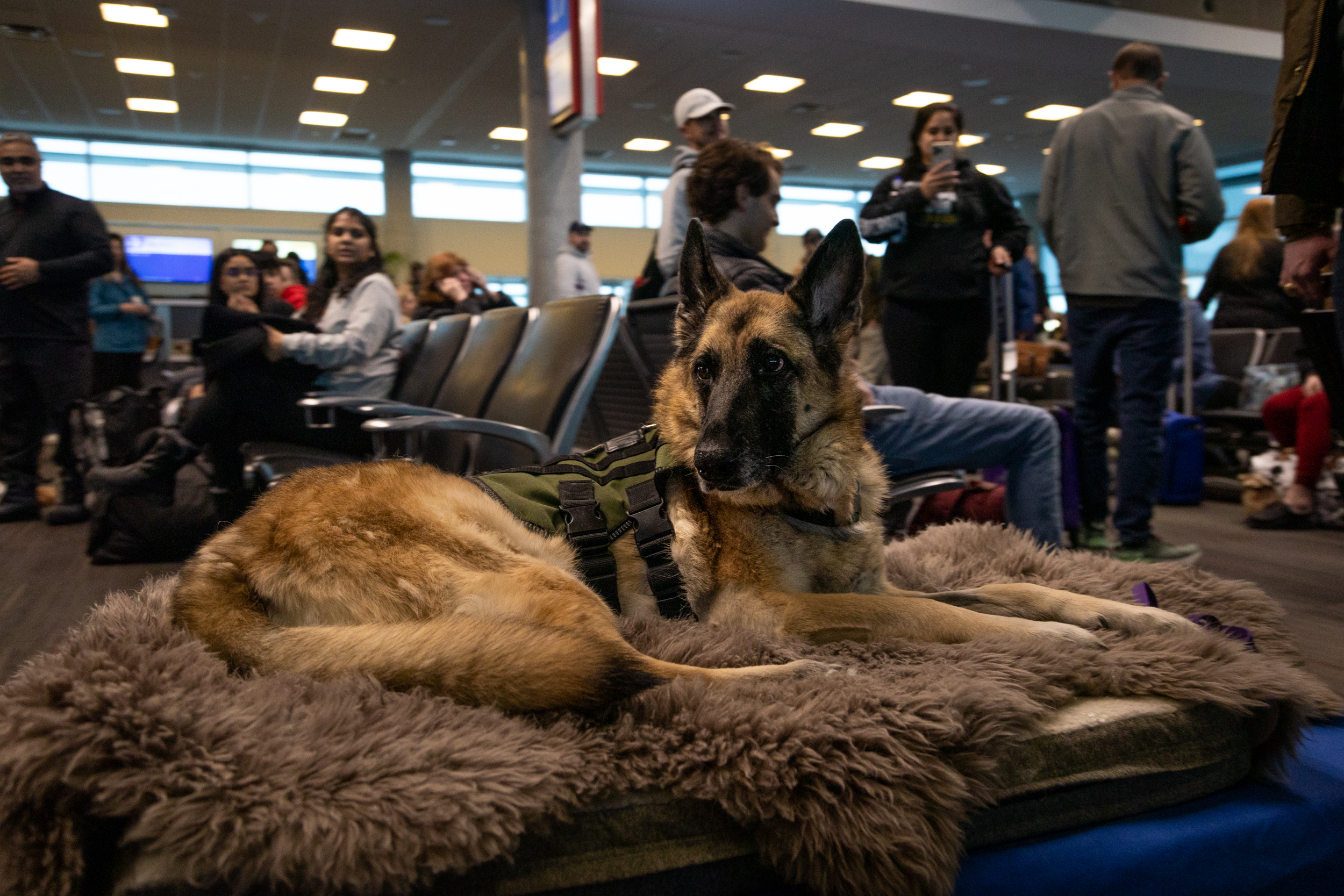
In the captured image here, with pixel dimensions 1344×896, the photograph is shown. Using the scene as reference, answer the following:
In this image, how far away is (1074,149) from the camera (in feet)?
12.7

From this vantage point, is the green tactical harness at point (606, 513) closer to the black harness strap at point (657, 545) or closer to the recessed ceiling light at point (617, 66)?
the black harness strap at point (657, 545)

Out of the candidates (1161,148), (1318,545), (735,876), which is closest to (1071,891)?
(735,876)

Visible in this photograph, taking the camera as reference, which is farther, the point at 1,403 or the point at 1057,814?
the point at 1,403

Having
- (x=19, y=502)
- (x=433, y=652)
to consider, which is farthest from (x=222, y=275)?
(x=433, y=652)

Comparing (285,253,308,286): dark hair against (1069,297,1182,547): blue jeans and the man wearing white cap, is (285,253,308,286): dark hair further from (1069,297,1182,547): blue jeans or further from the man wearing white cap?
(1069,297,1182,547): blue jeans

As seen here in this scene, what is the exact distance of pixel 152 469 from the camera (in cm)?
408

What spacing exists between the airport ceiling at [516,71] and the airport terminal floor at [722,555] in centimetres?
419

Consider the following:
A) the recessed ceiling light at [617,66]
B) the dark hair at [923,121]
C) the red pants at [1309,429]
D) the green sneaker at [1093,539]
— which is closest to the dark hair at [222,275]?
the dark hair at [923,121]

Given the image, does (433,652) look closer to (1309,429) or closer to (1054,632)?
(1054,632)

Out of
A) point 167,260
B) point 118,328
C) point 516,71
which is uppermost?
point 516,71

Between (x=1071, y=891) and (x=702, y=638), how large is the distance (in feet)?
2.27

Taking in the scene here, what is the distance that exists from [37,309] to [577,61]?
14.7 feet

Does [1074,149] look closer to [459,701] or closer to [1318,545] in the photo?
[1318,545]

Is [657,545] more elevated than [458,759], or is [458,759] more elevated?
[657,545]
